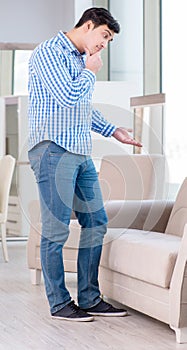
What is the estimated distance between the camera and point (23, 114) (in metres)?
7.73

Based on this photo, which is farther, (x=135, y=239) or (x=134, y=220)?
(x=134, y=220)

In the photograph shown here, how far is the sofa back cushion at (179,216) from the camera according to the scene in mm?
4047

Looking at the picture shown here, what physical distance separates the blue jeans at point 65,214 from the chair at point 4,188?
8.43 ft

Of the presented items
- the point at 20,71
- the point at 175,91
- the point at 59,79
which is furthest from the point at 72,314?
the point at 20,71

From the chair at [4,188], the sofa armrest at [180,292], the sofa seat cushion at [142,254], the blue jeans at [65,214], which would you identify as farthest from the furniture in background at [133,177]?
the sofa armrest at [180,292]

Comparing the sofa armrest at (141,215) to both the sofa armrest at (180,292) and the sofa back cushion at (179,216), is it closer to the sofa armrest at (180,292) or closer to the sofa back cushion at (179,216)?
the sofa back cushion at (179,216)

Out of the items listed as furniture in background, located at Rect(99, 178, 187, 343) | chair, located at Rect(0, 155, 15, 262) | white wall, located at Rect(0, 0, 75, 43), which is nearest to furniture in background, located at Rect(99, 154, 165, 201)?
furniture in background, located at Rect(99, 178, 187, 343)

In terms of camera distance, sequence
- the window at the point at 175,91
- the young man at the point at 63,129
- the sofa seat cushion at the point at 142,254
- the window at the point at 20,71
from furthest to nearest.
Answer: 1. the window at the point at 20,71
2. the window at the point at 175,91
3. the young man at the point at 63,129
4. the sofa seat cushion at the point at 142,254

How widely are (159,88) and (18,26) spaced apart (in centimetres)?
202

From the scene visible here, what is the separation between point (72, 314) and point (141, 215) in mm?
1001

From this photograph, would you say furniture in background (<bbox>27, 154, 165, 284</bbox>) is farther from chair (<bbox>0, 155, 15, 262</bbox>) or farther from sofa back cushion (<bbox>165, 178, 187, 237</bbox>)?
chair (<bbox>0, 155, 15, 262</bbox>)

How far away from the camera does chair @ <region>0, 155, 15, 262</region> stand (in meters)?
6.25

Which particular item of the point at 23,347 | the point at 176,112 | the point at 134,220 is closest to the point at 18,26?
the point at 176,112

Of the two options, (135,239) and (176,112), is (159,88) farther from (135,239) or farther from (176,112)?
(135,239)
